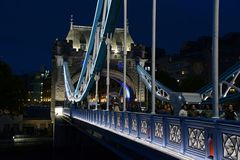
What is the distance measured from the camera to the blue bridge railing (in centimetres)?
745

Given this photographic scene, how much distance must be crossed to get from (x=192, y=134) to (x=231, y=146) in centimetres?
172

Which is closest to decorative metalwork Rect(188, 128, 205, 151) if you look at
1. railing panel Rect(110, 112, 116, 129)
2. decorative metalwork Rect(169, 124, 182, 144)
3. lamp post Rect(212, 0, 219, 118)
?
lamp post Rect(212, 0, 219, 118)

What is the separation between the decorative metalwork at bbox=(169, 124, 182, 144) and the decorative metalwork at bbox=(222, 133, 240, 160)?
7.58 feet

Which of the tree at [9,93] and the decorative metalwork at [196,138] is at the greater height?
the tree at [9,93]

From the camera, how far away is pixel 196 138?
8891 millimetres

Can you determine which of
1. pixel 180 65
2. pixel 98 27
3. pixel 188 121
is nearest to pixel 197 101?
pixel 98 27

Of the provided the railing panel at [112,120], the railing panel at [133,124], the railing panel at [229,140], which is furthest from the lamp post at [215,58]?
the railing panel at [112,120]

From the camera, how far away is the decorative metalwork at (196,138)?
8581 millimetres

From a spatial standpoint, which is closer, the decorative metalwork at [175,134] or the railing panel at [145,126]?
the decorative metalwork at [175,134]

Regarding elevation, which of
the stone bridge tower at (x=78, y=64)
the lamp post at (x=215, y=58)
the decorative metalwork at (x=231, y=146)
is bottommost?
the decorative metalwork at (x=231, y=146)

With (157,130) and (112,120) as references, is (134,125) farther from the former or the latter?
(112,120)

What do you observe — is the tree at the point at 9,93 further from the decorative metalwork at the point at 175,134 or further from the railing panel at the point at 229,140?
the railing panel at the point at 229,140

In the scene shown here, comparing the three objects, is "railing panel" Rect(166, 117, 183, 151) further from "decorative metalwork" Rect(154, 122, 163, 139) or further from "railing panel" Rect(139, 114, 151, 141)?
"railing panel" Rect(139, 114, 151, 141)

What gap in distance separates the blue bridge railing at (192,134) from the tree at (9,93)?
47835mm
